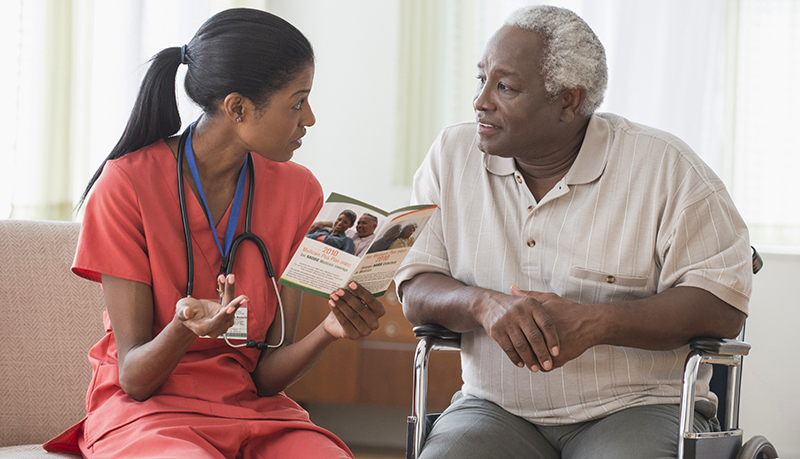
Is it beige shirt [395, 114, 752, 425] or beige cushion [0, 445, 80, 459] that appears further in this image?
beige shirt [395, 114, 752, 425]

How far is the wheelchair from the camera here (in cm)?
129

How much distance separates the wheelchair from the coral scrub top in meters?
0.24

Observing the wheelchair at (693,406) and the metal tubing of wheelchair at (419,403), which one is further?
the metal tubing of wheelchair at (419,403)

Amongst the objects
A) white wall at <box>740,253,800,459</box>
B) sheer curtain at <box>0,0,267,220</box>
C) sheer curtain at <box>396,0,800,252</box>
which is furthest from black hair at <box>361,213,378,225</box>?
white wall at <box>740,253,800,459</box>

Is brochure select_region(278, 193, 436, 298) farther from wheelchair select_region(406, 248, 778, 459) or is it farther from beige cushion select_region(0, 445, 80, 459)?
beige cushion select_region(0, 445, 80, 459)

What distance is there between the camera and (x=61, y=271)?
5.24 ft

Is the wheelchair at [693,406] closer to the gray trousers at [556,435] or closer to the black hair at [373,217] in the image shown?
the gray trousers at [556,435]

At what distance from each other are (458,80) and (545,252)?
173 cm

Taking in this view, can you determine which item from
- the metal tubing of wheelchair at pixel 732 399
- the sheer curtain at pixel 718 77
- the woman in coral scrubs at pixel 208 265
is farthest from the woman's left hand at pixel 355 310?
the sheer curtain at pixel 718 77

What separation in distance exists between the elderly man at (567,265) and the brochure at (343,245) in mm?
312

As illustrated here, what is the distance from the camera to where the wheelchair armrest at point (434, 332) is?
4.91 feet

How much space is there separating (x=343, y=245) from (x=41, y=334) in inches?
33.5

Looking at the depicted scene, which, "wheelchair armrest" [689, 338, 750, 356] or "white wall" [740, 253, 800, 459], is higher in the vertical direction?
"wheelchair armrest" [689, 338, 750, 356]

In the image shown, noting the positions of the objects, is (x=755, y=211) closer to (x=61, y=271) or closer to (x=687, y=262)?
(x=687, y=262)
